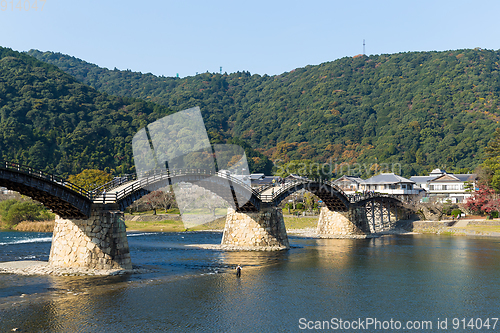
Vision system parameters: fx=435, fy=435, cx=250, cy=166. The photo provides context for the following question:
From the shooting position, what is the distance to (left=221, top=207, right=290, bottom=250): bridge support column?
174 feet

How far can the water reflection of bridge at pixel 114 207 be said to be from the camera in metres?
33.2

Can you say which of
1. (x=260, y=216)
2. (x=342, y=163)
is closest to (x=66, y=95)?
(x=342, y=163)

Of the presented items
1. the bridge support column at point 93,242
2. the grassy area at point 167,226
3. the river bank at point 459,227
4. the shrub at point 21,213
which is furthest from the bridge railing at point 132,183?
the river bank at point 459,227

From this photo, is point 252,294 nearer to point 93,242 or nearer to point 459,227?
point 93,242

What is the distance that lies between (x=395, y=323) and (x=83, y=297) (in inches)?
753

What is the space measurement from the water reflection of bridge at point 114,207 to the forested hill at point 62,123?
271 feet

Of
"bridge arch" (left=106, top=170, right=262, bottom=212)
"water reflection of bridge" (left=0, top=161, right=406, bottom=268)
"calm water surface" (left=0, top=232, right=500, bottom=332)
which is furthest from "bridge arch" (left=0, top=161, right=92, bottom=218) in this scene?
"calm water surface" (left=0, top=232, right=500, bottom=332)

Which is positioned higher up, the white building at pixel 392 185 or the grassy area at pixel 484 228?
the white building at pixel 392 185

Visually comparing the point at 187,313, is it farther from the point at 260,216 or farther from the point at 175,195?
the point at 175,195

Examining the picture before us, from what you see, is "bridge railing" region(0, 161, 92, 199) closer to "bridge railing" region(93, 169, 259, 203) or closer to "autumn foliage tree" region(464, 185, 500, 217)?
"bridge railing" region(93, 169, 259, 203)

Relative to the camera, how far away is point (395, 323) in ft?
82.8

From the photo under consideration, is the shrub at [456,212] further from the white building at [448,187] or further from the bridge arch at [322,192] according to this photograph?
the bridge arch at [322,192]

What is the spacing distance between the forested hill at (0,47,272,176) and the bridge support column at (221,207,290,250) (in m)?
81.2

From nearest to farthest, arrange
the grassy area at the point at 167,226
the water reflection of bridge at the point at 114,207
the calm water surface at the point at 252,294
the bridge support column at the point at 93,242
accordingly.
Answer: the calm water surface at the point at 252,294
the water reflection of bridge at the point at 114,207
the bridge support column at the point at 93,242
the grassy area at the point at 167,226
